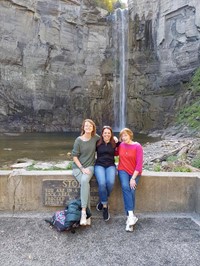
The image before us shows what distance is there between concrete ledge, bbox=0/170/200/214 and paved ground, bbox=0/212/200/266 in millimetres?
162

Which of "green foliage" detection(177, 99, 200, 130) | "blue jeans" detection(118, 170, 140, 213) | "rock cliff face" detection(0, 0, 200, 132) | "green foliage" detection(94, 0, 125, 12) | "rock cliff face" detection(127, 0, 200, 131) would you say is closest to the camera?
"blue jeans" detection(118, 170, 140, 213)

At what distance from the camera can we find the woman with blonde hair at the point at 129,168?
4113 mm

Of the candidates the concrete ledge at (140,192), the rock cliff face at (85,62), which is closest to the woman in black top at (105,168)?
the concrete ledge at (140,192)

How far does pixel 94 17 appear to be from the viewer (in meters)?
31.9

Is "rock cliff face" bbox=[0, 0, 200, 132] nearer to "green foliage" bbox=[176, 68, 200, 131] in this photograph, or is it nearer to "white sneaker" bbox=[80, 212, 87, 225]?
"green foliage" bbox=[176, 68, 200, 131]

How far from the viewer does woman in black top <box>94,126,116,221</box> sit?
4.13m

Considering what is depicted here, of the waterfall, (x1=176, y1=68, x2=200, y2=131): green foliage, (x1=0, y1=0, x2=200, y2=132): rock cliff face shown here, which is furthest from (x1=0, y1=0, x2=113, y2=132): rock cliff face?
(x1=176, y1=68, x2=200, y2=131): green foliage

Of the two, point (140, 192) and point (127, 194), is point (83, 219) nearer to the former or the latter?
point (127, 194)

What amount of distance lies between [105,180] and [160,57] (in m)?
27.1

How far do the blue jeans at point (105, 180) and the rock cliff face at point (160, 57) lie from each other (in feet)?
77.1

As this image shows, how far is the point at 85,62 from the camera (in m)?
32.1

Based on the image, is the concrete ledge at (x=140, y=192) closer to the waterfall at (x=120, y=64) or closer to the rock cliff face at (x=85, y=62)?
the rock cliff face at (x=85, y=62)

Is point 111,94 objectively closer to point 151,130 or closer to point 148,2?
point 151,130

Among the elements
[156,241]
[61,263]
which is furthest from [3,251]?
[156,241]
